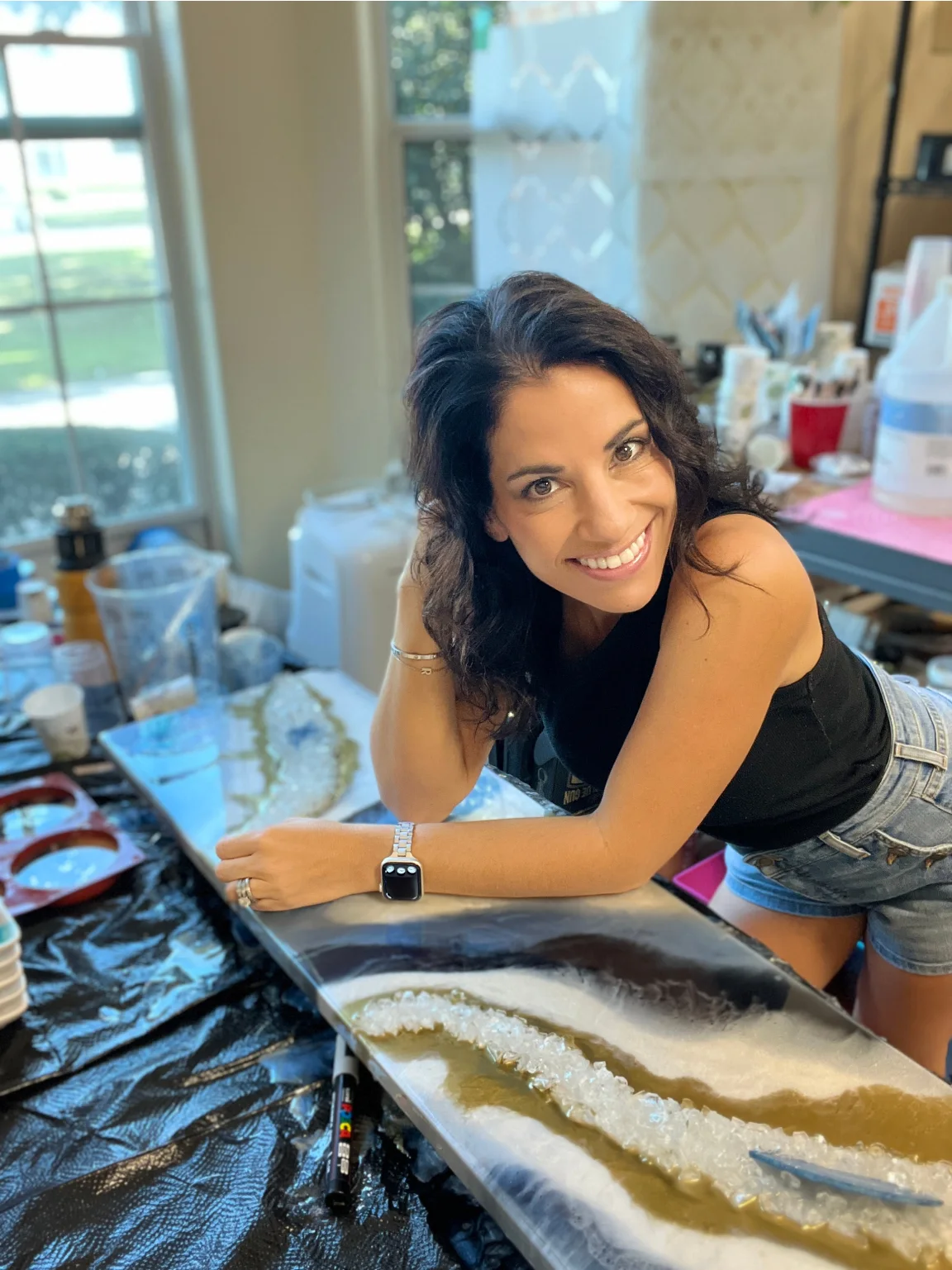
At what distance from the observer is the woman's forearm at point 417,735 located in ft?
3.15

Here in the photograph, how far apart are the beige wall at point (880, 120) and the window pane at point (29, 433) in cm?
176

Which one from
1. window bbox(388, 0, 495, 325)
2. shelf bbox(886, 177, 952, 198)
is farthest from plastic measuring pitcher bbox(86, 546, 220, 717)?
shelf bbox(886, 177, 952, 198)

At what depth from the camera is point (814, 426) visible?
1828 mm

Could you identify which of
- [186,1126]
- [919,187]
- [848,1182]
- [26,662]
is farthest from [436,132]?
[848,1182]

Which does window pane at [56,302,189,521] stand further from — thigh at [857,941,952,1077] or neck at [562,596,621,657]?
thigh at [857,941,952,1077]

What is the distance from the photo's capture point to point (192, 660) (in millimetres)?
1646

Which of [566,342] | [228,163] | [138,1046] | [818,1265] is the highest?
[228,163]

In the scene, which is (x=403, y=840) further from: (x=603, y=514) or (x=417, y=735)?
(x=603, y=514)

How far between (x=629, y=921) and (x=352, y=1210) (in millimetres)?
322

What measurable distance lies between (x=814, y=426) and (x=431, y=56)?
128cm

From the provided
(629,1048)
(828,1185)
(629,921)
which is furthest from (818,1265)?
(629,921)

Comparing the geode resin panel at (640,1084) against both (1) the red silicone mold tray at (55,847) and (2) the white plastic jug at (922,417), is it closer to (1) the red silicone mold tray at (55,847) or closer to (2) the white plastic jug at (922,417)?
(1) the red silicone mold tray at (55,847)

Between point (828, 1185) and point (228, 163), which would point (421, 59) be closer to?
point (228, 163)

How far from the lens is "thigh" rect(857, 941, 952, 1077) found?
943mm
